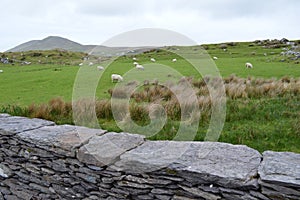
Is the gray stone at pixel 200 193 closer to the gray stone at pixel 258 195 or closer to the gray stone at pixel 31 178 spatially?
the gray stone at pixel 258 195

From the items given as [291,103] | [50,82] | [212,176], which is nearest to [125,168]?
[212,176]

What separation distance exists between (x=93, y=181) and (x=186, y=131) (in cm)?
189

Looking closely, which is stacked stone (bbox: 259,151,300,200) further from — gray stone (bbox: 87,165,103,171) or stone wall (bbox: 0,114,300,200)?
gray stone (bbox: 87,165,103,171)

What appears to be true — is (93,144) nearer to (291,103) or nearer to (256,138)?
(256,138)

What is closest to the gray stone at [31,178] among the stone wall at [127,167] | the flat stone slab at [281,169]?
the stone wall at [127,167]

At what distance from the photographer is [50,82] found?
41.2ft

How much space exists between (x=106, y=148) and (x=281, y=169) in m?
2.05

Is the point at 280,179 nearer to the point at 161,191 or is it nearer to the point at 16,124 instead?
the point at 161,191

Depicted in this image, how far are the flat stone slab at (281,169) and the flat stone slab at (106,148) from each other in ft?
5.32

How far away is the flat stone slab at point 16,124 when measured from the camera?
4488mm

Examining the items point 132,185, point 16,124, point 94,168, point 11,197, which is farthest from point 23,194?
point 132,185

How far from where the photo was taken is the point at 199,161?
3223mm

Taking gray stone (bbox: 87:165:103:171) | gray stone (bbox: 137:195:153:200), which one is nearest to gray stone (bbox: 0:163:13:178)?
gray stone (bbox: 87:165:103:171)

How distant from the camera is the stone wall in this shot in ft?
9.40
